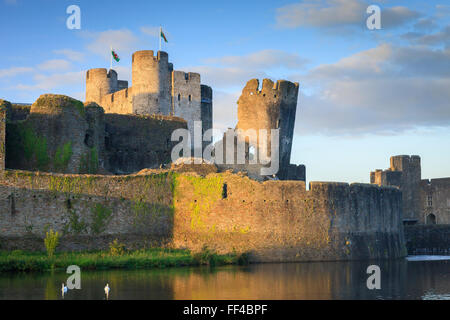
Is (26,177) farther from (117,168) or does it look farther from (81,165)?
(117,168)

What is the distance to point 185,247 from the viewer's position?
33344 millimetres

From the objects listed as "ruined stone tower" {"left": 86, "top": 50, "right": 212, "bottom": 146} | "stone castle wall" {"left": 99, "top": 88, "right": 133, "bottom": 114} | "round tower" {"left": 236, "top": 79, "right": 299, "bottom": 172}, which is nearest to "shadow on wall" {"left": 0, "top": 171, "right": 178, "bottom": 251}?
"round tower" {"left": 236, "top": 79, "right": 299, "bottom": 172}

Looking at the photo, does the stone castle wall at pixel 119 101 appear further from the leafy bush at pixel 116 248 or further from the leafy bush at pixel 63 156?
the leafy bush at pixel 116 248

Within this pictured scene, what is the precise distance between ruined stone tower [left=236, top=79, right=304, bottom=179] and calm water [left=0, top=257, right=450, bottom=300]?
15.7 metres

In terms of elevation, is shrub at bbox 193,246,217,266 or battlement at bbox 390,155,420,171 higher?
battlement at bbox 390,155,420,171

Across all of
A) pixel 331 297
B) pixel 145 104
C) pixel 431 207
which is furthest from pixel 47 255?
pixel 431 207

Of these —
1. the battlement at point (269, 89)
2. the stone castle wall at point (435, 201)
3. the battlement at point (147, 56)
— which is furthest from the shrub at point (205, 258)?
the stone castle wall at point (435, 201)

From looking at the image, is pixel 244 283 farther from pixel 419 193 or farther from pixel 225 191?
pixel 419 193

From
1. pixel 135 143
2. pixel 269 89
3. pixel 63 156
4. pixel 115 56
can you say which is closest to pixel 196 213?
pixel 63 156

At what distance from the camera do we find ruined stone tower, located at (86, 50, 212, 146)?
5250cm

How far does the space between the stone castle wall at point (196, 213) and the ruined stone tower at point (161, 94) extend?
61.7 ft

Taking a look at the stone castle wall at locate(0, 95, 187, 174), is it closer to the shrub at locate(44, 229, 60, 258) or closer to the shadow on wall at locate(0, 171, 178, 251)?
the shadow on wall at locate(0, 171, 178, 251)

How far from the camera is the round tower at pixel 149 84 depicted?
5231cm

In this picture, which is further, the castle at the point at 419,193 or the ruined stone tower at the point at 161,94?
the castle at the point at 419,193
